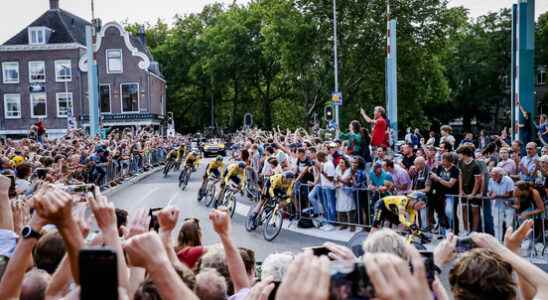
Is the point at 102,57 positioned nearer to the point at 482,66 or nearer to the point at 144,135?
the point at 144,135

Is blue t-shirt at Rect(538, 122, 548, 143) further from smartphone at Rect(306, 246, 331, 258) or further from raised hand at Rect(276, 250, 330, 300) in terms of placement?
raised hand at Rect(276, 250, 330, 300)

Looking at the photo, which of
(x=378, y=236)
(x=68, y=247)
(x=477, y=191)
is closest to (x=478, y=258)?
(x=378, y=236)

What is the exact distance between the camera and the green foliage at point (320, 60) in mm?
41125

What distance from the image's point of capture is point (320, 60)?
43.2 m

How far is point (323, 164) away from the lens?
14469mm

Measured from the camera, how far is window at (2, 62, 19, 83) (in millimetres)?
56344

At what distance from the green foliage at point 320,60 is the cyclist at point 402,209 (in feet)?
102

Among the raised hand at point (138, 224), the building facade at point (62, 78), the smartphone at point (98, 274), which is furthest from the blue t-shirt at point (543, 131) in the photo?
the building facade at point (62, 78)

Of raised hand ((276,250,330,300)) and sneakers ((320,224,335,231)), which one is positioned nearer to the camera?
raised hand ((276,250,330,300))

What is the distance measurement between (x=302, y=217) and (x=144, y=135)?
79.0 feet

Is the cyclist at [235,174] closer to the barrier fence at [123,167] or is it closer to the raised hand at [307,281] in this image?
the barrier fence at [123,167]

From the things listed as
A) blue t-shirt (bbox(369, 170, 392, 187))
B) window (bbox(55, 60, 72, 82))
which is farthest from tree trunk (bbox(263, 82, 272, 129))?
blue t-shirt (bbox(369, 170, 392, 187))

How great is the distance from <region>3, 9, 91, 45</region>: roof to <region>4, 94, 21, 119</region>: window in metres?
5.27

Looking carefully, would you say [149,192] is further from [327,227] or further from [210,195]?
[327,227]
